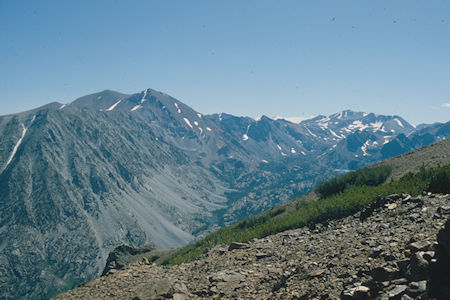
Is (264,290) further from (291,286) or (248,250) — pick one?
(248,250)

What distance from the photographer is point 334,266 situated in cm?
1270

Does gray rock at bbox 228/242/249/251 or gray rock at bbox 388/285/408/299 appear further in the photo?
gray rock at bbox 228/242/249/251

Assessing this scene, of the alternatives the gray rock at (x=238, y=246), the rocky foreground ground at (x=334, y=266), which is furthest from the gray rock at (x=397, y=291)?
the gray rock at (x=238, y=246)

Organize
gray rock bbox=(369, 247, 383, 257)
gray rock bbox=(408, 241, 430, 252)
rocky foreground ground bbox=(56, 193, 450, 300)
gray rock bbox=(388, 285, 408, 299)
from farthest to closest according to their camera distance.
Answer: gray rock bbox=(369, 247, 383, 257), gray rock bbox=(408, 241, 430, 252), rocky foreground ground bbox=(56, 193, 450, 300), gray rock bbox=(388, 285, 408, 299)

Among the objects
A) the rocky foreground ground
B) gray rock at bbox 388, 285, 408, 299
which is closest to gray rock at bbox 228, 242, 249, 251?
the rocky foreground ground

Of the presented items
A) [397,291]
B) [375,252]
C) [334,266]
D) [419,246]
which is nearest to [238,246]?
[334,266]

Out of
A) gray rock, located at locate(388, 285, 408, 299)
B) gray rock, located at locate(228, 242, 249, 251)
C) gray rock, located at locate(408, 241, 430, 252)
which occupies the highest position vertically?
gray rock, located at locate(408, 241, 430, 252)

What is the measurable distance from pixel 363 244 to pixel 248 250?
906cm

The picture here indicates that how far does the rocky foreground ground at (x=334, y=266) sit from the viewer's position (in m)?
8.80

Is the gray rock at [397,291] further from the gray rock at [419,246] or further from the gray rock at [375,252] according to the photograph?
the gray rock at [375,252]

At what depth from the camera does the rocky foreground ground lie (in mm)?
8797

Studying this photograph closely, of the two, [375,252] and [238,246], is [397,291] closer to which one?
[375,252]

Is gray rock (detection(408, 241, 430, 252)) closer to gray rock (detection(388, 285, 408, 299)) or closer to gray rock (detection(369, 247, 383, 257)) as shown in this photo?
gray rock (detection(369, 247, 383, 257))

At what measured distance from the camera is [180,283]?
1655 centimetres
